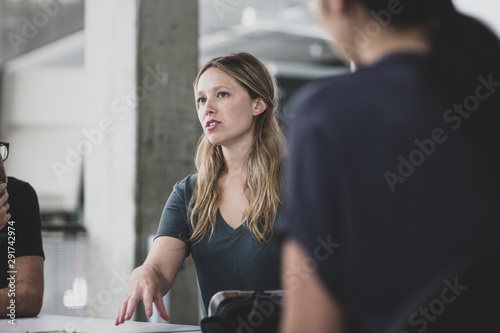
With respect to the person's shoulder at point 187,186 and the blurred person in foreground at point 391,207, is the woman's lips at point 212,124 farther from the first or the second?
the blurred person in foreground at point 391,207

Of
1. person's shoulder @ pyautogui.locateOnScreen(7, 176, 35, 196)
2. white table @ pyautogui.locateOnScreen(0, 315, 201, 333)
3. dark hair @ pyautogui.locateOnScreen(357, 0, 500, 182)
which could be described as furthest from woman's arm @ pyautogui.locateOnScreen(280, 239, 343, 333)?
person's shoulder @ pyautogui.locateOnScreen(7, 176, 35, 196)

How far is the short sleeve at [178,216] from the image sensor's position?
190 centimetres

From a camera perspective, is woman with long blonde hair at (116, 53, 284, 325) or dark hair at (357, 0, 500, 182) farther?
woman with long blonde hair at (116, 53, 284, 325)

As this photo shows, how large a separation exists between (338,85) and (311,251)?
0.20m

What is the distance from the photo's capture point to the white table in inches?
58.9

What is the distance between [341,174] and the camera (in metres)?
0.70

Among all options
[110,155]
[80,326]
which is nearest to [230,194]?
[80,326]

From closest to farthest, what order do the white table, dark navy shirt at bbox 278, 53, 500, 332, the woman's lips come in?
dark navy shirt at bbox 278, 53, 500, 332 < the white table < the woman's lips

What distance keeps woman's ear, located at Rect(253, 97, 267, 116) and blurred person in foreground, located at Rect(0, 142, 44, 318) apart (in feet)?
2.67

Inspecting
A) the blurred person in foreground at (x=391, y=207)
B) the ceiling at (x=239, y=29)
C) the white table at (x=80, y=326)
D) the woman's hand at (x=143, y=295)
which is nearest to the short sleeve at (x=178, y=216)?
the woman's hand at (x=143, y=295)

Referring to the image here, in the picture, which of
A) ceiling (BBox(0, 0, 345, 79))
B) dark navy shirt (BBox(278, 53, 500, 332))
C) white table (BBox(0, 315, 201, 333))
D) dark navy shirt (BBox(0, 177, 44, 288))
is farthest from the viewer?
ceiling (BBox(0, 0, 345, 79))

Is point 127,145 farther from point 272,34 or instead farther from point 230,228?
point 272,34

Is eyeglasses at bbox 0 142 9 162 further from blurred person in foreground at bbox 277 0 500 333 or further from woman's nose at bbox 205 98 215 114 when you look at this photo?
blurred person in foreground at bbox 277 0 500 333

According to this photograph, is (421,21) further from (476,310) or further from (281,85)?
(281,85)
